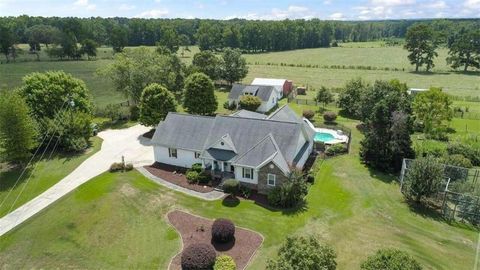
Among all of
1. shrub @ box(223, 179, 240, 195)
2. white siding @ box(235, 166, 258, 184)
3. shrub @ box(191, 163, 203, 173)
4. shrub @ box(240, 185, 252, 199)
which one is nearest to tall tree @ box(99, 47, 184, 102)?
shrub @ box(191, 163, 203, 173)

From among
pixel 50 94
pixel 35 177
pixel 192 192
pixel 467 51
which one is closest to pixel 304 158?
pixel 192 192

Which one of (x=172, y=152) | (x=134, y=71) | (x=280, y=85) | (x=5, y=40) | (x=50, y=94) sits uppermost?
(x=5, y=40)

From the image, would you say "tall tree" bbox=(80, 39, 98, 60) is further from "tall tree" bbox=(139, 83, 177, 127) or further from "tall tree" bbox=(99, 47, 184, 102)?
"tall tree" bbox=(139, 83, 177, 127)

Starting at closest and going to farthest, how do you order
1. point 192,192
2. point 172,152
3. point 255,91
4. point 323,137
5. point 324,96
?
point 192,192 < point 172,152 < point 323,137 < point 324,96 < point 255,91

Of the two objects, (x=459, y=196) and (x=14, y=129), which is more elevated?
(x=14, y=129)

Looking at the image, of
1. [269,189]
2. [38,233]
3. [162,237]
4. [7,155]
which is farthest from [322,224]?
[7,155]

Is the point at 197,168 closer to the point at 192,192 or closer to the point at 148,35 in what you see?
the point at 192,192

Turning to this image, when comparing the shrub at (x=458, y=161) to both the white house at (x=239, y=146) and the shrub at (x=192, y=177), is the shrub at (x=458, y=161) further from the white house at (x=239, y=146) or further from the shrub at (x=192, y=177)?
the shrub at (x=192, y=177)
